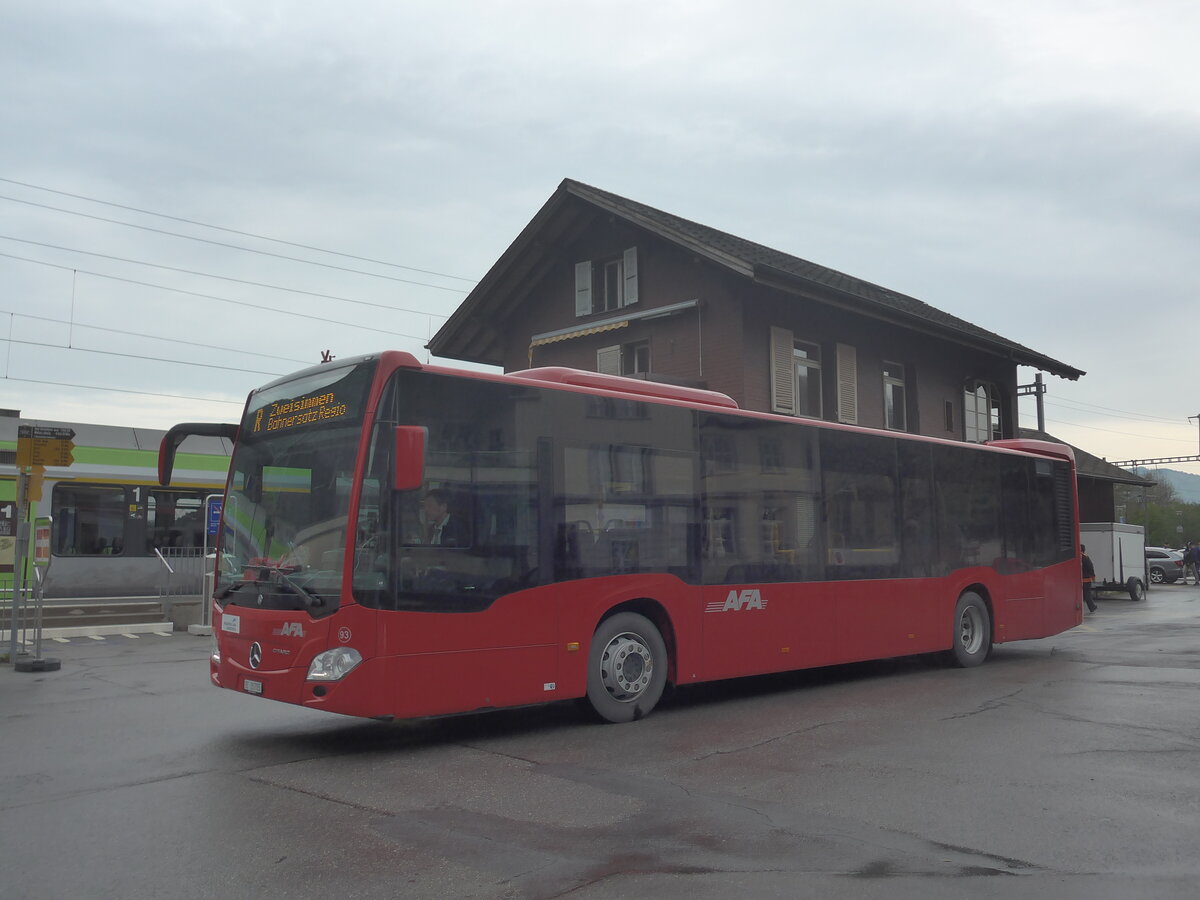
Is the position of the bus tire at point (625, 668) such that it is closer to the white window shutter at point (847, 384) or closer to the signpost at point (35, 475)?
the signpost at point (35, 475)

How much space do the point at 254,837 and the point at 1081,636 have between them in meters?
17.0

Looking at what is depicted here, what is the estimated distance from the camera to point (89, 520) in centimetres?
2289

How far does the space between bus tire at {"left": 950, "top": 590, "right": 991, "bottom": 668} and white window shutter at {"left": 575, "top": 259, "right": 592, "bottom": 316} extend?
44.0 ft

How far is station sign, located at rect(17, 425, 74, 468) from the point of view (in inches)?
535

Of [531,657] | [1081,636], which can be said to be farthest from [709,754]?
[1081,636]

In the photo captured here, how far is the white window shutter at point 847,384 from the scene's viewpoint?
24.2 m

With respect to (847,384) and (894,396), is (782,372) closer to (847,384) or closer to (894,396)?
(847,384)

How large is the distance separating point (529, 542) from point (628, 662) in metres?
1.53

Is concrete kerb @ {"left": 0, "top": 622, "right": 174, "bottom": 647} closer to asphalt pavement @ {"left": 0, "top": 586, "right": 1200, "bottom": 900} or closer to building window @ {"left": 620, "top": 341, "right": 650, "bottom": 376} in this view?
asphalt pavement @ {"left": 0, "top": 586, "right": 1200, "bottom": 900}

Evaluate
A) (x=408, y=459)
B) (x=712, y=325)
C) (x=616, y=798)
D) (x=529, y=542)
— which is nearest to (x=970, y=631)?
(x=529, y=542)

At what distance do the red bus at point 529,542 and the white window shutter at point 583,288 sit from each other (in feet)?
45.3

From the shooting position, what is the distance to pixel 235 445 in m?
8.99

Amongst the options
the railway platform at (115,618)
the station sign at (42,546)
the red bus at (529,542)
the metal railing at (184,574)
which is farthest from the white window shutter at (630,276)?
the station sign at (42,546)

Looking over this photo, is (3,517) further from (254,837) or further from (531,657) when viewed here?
(254,837)
